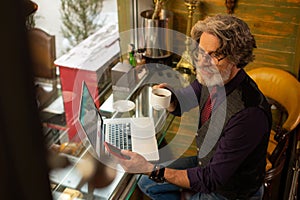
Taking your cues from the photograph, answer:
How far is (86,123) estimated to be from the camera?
71.3 inches

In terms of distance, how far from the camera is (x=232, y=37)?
152 cm

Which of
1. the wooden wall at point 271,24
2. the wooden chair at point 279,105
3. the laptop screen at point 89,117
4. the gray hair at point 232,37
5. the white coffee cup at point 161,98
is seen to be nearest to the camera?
the gray hair at point 232,37

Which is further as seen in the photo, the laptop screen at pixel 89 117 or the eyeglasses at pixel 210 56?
the laptop screen at pixel 89 117

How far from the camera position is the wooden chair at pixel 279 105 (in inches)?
85.5

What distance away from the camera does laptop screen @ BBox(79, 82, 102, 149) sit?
179 centimetres

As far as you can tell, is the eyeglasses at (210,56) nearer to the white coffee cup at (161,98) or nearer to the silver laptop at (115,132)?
the white coffee cup at (161,98)

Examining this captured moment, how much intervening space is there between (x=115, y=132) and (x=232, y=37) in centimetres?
78

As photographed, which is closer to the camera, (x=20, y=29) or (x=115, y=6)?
(x=20, y=29)

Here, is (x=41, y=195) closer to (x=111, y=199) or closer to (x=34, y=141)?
(x=34, y=141)

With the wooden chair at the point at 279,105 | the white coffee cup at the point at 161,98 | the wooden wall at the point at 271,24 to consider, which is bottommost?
the wooden chair at the point at 279,105

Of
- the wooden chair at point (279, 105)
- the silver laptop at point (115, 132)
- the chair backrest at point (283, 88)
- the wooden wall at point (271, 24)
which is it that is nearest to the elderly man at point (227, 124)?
the silver laptop at point (115, 132)

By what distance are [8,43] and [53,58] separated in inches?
99.2

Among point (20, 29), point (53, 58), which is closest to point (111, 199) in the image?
point (53, 58)

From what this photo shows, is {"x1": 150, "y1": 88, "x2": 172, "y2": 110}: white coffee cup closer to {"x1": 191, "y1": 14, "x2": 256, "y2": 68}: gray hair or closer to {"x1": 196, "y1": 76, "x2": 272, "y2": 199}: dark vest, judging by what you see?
{"x1": 196, "y1": 76, "x2": 272, "y2": 199}: dark vest
